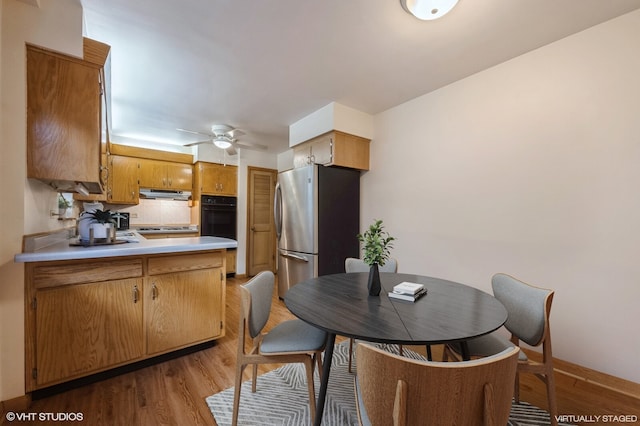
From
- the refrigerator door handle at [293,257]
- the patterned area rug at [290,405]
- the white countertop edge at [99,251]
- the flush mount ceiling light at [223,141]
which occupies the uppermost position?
the flush mount ceiling light at [223,141]

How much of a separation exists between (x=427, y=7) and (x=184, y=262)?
2.53 meters

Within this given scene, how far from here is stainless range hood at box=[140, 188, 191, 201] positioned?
15.0ft

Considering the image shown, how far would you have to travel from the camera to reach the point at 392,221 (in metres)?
3.14

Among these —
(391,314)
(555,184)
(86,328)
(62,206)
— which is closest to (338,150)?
(555,184)

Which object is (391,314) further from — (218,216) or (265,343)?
(218,216)

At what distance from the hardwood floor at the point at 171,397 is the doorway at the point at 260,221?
3.04 meters

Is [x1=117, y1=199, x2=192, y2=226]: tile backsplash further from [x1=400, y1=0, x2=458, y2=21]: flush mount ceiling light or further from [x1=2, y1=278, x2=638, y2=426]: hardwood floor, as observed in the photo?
[x1=400, y1=0, x2=458, y2=21]: flush mount ceiling light

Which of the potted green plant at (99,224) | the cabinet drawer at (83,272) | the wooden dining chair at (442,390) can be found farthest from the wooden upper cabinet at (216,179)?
the wooden dining chair at (442,390)

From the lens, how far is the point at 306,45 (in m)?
2.01

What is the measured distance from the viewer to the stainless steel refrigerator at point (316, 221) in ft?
10.3

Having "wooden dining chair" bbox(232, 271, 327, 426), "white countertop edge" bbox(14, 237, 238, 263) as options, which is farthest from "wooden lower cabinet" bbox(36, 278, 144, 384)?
"wooden dining chair" bbox(232, 271, 327, 426)

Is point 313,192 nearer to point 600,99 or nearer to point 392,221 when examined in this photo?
point 392,221

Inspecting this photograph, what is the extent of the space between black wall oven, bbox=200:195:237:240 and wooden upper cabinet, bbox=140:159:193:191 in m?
0.58

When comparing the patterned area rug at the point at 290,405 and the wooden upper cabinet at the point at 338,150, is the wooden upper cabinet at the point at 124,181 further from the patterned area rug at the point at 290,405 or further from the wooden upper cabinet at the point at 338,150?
the patterned area rug at the point at 290,405
